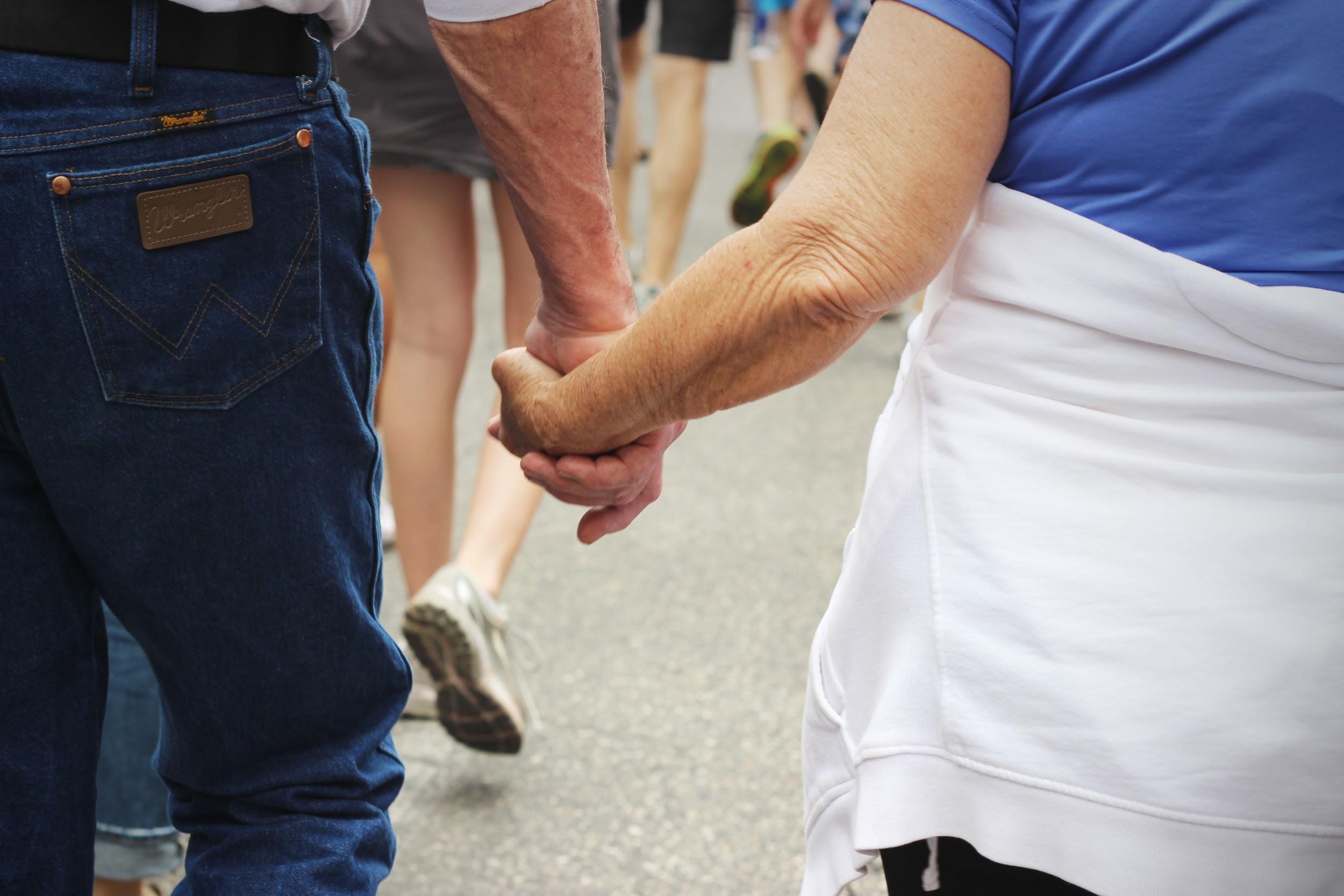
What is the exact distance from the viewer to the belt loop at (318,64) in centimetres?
114

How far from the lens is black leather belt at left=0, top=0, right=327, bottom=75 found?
101 cm

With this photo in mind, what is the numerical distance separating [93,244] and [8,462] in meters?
0.23

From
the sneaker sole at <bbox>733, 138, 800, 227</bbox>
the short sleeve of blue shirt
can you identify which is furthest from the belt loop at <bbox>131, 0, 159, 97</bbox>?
the sneaker sole at <bbox>733, 138, 800, 227</bbox>

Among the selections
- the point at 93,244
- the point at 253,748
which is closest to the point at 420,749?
the point at 253,748

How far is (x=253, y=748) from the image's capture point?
4.11 ft

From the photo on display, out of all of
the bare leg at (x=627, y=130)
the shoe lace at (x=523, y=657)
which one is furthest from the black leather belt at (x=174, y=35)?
the bare leg at (x=627, y=130)

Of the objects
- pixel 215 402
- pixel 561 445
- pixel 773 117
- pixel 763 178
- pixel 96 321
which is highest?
pixel 96 321

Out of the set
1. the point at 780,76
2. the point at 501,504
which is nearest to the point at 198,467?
the point at 501,504

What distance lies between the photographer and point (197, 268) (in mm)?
1096

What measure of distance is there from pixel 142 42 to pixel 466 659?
1.33 metres

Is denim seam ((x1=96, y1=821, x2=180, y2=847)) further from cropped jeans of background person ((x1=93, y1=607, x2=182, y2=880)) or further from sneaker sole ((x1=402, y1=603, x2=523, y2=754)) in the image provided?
sneaker sole ((x1=402, y1=603, x2=523, y2=754))

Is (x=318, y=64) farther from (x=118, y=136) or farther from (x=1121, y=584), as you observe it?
(x=1121, y=584)

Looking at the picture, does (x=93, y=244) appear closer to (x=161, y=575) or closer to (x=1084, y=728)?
(x=161, y=575)

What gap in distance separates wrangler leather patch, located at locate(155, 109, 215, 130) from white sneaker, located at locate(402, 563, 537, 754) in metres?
1.23
